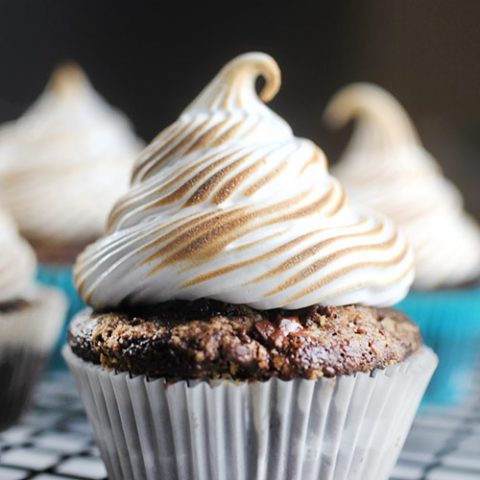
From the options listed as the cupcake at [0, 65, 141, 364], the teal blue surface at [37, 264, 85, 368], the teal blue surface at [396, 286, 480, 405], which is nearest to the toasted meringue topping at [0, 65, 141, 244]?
the cupcake at [0, 65, 141, 364]

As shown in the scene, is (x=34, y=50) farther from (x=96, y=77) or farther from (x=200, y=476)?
(x=200, y=476)

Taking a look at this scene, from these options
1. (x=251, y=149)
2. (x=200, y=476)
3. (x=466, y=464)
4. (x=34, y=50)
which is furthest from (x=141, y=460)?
(x=34, y=50)

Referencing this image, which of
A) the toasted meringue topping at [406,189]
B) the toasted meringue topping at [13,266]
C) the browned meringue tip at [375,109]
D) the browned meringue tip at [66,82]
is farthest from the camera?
the browned meringue tip at [66,82]

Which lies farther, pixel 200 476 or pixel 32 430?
pixel 32 430

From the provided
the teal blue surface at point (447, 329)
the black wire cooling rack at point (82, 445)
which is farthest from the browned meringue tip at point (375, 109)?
the black wire cooling rack at point (82, 445)

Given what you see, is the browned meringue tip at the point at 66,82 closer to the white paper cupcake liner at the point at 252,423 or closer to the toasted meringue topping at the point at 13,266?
the toasted meringue topping at the point at 13,266

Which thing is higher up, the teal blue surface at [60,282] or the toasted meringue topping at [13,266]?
the toasted meringue topping at [13,266]

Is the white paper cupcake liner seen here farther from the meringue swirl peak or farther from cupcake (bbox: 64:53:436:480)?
the meringue swirl peak

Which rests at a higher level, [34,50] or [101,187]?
[34,50]
